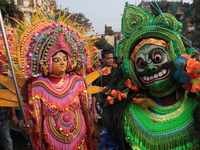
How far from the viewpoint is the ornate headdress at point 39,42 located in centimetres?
210

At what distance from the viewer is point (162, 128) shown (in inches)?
56.8

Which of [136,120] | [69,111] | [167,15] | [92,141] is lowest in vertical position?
[92,141]

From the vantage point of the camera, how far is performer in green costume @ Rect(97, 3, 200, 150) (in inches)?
54.6

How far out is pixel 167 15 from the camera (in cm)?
155

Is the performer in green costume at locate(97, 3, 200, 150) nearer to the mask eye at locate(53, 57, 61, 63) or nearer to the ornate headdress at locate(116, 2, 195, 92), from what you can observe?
the ornate headdress at locate(116, 2, 195, 92)

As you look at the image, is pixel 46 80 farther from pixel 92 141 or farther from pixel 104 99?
pixel 92 141

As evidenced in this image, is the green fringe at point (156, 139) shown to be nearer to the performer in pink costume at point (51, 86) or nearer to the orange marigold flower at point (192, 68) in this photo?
the orange marigold flower at point (192, 68)

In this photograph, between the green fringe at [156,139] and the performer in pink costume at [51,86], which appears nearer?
the green fringe at [156,139]

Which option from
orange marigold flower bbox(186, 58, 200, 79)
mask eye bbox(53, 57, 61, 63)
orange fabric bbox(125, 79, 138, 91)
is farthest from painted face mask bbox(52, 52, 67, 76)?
orange marigold flower bbox(186, 58, 200, 79)

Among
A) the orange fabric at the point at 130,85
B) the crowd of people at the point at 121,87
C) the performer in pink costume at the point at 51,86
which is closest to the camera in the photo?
the crowd of people at the point at 121,87

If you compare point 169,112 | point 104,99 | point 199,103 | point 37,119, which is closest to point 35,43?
point 37,119

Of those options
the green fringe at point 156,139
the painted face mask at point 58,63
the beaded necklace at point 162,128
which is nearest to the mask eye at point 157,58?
the beaded necklace at point 162,128

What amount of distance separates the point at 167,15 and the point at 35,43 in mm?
1477

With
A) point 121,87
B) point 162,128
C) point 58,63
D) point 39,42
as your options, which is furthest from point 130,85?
point 39,42
